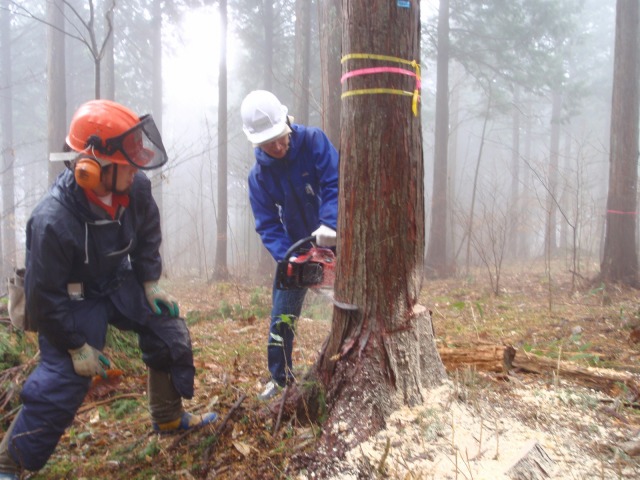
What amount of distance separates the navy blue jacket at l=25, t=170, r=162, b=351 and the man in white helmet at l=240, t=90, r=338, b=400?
3.00 ft

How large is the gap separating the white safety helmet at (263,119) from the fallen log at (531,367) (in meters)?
1.97

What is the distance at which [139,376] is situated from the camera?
14.3 ft

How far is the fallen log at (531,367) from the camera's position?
3.07 meters

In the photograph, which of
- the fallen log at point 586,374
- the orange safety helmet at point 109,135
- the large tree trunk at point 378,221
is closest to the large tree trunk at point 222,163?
the fallen log at point 586,374

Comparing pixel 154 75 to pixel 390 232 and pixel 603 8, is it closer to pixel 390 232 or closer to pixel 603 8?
pixel 390 232

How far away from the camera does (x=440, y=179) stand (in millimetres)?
14422

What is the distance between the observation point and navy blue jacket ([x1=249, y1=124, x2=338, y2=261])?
133 inches

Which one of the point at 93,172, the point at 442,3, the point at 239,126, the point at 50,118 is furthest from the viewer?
the point at 239,126

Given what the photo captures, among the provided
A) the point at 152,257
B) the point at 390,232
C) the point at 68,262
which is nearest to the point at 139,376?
the point at 152,257

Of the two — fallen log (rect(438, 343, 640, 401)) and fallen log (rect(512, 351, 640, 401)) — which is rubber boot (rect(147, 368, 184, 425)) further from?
fallen log (rect(512, 351, 640, 401))

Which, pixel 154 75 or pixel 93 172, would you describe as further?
pixel 154 75

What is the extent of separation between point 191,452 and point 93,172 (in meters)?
1.57

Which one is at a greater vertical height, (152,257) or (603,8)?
(603,8)

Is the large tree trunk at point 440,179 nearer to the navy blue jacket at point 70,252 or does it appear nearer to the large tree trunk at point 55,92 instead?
the large tree trunk at point 55,92
